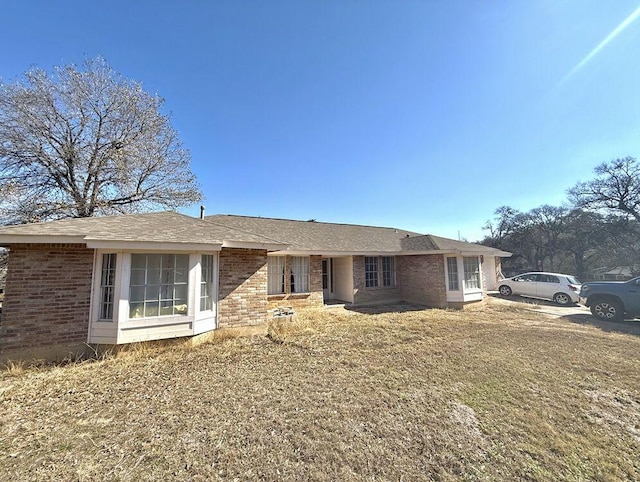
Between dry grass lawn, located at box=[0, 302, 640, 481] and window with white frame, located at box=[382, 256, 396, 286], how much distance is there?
6598 millimetres

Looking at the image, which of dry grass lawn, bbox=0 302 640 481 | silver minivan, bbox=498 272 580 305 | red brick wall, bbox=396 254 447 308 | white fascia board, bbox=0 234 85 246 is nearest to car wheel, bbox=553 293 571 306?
silver minivan, bbox=498 272 580 305

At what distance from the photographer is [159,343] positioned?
593 centimetres

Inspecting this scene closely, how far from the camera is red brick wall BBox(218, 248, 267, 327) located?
272 inches

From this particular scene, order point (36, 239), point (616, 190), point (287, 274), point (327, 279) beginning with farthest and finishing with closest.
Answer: point (616, 190)
point (327, 279)
point (287, 274)
point (36, 239)

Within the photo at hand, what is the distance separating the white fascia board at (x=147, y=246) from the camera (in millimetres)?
5109

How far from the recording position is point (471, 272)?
12.3 metres

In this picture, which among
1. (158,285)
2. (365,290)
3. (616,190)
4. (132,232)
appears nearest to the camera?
(132,232)

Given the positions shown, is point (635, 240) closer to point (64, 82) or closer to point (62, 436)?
point (62, 436)

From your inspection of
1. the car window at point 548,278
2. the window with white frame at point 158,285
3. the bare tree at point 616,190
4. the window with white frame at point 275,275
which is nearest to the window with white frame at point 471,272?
the car window at point 548,278

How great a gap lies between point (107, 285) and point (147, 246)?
1394 mm

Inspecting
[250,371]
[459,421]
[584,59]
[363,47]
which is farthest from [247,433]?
[584,59]

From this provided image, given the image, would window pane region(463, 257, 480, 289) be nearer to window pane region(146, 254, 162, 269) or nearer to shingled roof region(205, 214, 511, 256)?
shingled roof region(205, 214, 511, 256)

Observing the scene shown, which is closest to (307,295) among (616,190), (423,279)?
(423,279)

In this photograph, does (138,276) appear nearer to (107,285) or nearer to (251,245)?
(107,285)
